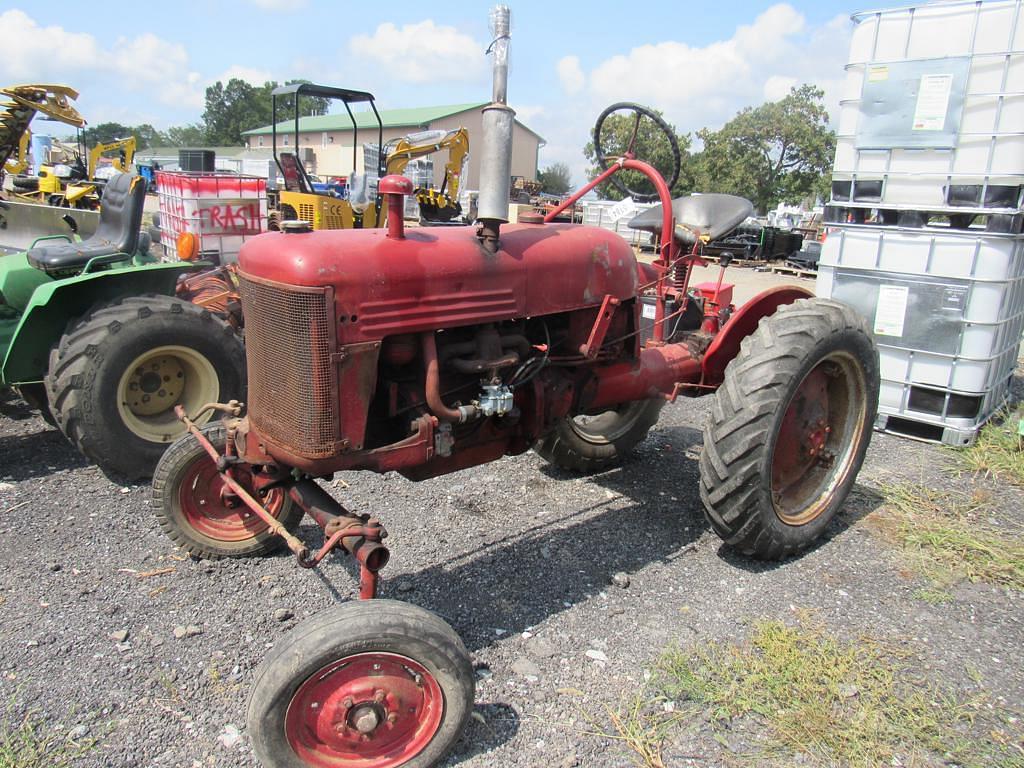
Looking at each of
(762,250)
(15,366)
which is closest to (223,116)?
(762,250)

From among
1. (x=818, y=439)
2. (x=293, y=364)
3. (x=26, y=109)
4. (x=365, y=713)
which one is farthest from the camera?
(x=26, y=109)

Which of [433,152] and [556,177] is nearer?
[433,152]

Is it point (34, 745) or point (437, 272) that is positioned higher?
point (437, 272)

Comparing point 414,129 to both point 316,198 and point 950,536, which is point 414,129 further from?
point 950,536

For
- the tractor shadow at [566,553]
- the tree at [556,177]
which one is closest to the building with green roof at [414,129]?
the tree at [556,177]

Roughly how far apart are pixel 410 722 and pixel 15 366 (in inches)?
123

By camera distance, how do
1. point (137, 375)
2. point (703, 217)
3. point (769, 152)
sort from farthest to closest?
point (769, 152)
point (703, 217)
point (137, 375)

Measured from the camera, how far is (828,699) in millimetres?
2393

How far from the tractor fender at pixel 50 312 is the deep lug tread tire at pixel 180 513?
4.92 ft

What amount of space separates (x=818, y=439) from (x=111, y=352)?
11.4 feet

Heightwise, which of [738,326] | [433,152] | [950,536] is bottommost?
[950,536]

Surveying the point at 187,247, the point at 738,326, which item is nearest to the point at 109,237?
the point at 187,247

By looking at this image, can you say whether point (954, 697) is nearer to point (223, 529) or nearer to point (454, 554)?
point (454, 554)

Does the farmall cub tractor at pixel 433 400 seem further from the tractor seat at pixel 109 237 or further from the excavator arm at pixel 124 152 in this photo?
the excavator arm at pixel 124 152
